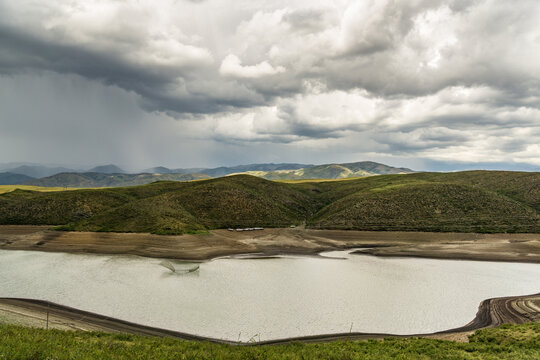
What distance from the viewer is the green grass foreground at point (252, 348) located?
58.5 feet

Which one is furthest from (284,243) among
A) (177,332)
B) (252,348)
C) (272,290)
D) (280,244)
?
(252,348)

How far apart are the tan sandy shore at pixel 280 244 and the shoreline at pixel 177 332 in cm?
2948

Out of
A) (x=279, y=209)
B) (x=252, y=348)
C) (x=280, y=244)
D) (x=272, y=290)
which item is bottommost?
(x=272, y=290)

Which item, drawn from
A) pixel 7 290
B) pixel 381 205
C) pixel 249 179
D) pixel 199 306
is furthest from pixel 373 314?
pixel 249 179

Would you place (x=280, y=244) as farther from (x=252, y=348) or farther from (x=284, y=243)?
(x=252, y=348)

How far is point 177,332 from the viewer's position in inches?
1204

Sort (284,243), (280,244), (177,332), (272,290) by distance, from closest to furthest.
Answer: (177,332) < (272,290) < (280,244) < (284,243)

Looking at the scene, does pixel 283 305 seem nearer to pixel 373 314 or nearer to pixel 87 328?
pixel 373 314

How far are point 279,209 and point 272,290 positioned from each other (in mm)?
82368

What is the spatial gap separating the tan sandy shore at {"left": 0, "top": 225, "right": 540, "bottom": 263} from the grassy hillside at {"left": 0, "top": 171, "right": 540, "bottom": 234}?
5.18 m

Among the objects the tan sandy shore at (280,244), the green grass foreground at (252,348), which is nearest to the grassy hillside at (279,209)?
the tan sandy shore at (280,244)

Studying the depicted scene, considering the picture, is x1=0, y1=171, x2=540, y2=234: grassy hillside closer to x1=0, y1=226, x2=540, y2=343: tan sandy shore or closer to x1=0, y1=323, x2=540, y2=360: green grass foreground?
x1=0, y1=226, x2=540, y2=343: tan sandy shore

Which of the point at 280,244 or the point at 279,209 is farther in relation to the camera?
the point at 279,209

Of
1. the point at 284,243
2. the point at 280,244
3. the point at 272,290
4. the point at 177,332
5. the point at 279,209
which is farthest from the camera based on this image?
the point at 279,209
